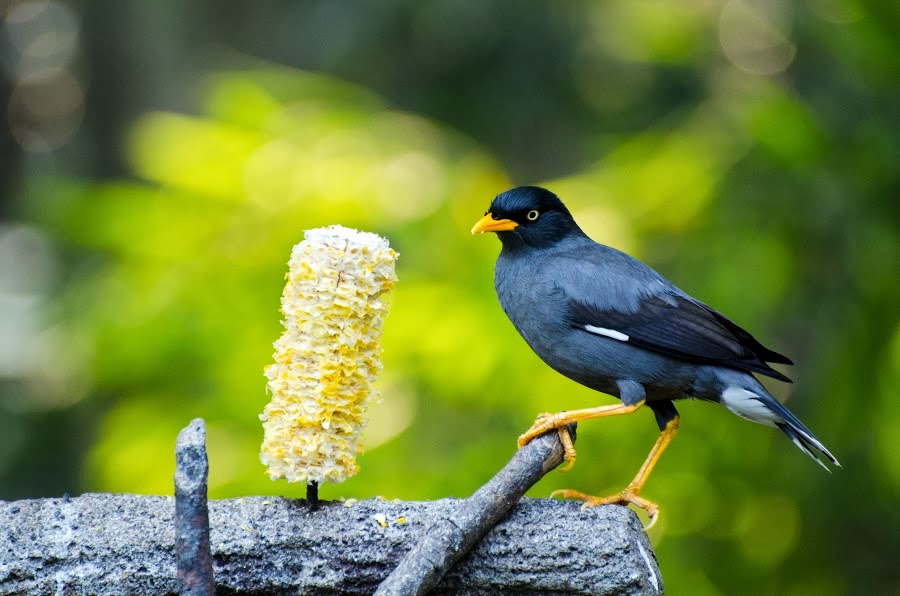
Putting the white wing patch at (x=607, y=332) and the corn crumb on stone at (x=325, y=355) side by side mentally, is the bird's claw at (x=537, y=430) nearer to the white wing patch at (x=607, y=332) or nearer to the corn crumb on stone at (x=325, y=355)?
the white wing patch at (x=607, y=332)

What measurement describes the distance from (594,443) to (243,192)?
240cm

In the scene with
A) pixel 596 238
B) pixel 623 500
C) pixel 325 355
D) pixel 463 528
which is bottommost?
pixel 463 528

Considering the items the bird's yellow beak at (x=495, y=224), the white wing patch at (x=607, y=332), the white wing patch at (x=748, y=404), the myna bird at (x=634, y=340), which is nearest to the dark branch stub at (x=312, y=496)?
the myna bird at (x=634, y=340)

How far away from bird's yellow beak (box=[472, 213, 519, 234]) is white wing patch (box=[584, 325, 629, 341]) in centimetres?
53

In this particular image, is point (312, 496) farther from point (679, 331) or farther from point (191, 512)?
point (679, 331)

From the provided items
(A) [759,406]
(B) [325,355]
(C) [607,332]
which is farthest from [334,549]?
(A) [759,406]

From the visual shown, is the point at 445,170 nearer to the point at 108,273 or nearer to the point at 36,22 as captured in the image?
the point at 108,273

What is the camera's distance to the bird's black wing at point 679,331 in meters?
3.27

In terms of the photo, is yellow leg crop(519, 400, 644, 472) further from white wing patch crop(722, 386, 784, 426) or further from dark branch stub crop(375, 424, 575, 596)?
white wing patch crop(722, 386, 784, 426)

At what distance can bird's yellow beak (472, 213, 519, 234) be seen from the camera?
3555 mm

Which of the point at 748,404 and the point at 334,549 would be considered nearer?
the point at 334,549

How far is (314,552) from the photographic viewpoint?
8.45 ft

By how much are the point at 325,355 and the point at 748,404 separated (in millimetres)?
1519

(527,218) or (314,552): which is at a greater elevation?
(527,218)
